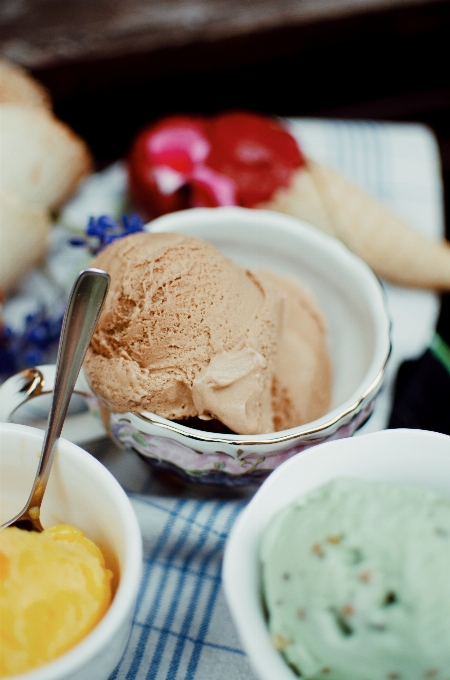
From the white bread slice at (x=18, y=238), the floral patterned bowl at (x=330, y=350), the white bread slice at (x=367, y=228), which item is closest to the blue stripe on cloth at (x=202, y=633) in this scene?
the floral patterned bowl at (x=330, y=350)

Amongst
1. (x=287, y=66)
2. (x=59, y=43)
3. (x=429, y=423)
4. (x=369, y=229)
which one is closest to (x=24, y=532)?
(x=429, y=423)

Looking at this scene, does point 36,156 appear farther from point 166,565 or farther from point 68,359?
point 166,565

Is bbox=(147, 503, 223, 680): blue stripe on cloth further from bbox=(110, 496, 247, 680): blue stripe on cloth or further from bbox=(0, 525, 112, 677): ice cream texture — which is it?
bbox=(0, 525, 112, 677): ice cream texture

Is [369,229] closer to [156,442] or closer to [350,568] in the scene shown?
[156,442]

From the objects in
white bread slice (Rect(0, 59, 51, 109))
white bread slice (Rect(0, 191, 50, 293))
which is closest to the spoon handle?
white bread slice (Rect(0, 191, 50, 293))

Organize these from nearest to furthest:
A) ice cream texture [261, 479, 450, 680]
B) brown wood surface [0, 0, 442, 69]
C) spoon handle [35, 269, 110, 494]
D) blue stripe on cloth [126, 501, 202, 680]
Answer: ice cream texture [261, 479, 450, 680]
spoon handle [35, 269, 110, 494]
blue stripe on cloth [126, 501, 202, 680]
brown wood surface [0, 0, 442, 69]

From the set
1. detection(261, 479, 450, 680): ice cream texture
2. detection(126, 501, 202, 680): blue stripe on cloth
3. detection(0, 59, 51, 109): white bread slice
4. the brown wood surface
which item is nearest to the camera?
detection(261, 479, 450, 680): ice cream texture

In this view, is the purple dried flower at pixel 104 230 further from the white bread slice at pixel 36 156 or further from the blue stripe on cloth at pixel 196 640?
the blue stripe on cloth at pixel 196 640
